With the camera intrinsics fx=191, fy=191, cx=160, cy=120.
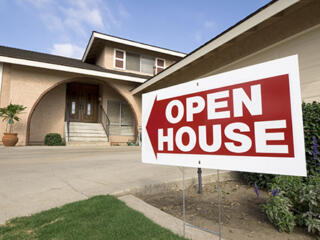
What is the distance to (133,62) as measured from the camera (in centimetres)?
1487

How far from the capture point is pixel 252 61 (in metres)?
5.98

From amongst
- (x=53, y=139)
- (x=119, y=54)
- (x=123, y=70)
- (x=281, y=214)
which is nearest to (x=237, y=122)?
(x=281, y=214)

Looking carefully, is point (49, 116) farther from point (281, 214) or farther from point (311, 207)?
point (311, 207)

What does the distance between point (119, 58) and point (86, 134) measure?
621cm

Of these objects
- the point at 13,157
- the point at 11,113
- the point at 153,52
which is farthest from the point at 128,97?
the point at 13,157

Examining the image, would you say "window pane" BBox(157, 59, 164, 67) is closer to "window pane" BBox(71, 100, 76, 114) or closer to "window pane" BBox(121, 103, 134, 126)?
"window pane" BBox(121, 103, 134, 126)

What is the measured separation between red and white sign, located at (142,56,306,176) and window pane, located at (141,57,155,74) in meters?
13.9

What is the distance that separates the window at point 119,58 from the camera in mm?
14219

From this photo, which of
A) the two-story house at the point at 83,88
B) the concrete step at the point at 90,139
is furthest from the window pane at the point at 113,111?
the concrete step at the point at 90,139

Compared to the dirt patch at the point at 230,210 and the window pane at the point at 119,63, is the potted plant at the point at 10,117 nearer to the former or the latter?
the window pane at the point at 119,63

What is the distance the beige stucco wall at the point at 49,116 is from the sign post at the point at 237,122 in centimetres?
1187

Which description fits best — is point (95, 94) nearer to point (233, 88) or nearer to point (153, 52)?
point (153, 52)

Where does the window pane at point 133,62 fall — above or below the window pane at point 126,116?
above

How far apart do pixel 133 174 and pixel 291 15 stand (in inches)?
219
